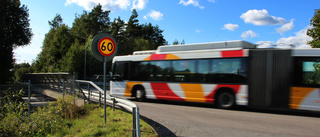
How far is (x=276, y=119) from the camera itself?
8.00 meters

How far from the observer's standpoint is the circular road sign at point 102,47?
5.90 m

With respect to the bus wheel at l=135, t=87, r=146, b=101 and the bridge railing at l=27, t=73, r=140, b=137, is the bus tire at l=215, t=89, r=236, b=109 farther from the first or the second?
the bridge railing at l=27, t=73, r=140, b=137

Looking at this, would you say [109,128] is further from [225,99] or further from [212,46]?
[212,46]

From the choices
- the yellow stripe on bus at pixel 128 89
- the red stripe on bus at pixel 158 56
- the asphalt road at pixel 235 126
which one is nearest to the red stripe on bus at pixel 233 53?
the asphalt road at pixel 235 126

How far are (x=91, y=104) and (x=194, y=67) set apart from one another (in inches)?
201

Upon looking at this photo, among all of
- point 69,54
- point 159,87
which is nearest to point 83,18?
point 69,54

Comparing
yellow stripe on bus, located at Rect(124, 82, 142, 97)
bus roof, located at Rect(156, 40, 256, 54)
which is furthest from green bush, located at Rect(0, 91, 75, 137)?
bus roof, located at Rect(156, 40, 256, 54)

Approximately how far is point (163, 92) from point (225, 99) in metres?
3.22

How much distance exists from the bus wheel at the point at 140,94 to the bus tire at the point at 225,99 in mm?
4219

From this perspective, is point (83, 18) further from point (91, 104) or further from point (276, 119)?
point (276, 119)

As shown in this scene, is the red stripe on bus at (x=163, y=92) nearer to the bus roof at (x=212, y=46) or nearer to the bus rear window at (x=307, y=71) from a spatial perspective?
the bus roof at (x=212, y=46)

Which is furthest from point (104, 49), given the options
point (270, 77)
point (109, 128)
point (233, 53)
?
point (270, 77)

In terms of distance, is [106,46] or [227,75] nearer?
[106,46]

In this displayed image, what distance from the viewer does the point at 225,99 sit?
10305 mm
